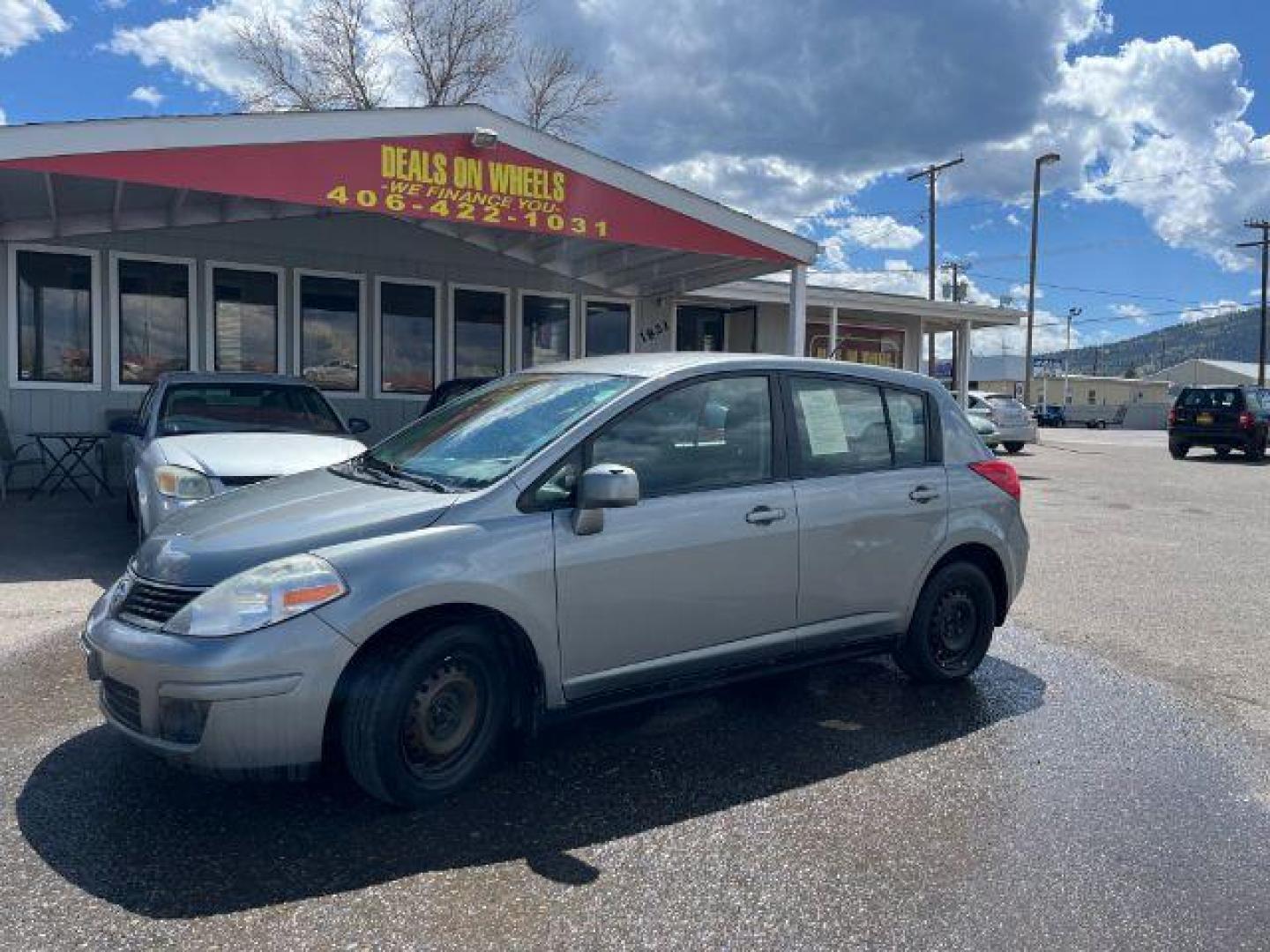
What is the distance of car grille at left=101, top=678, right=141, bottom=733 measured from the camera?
3184 mm

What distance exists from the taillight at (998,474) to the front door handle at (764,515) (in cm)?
144

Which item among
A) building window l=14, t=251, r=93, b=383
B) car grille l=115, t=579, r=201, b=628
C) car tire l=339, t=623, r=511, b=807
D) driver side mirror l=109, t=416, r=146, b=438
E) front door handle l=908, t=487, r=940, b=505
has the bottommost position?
car tire l=339, t=623, r=511, b=807

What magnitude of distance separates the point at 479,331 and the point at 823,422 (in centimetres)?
1043

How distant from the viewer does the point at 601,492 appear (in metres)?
3.45

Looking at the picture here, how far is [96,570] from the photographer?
729 centimetres

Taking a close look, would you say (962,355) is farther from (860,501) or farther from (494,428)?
(494,428)

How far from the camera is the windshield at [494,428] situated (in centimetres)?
379

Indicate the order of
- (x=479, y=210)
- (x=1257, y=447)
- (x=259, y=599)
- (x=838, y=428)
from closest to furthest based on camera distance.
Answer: (x=259, y=599) → (x=838, y=428) → (x=479, y=210) → (x=1257, y=447)

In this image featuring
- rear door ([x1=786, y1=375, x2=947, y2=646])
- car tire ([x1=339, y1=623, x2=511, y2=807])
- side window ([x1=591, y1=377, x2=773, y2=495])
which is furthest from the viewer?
rear door ([x1=786, y1=375, x2=947, y2=646])

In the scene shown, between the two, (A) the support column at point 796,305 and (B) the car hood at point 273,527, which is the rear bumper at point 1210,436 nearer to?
(A) the support column at point 796,305

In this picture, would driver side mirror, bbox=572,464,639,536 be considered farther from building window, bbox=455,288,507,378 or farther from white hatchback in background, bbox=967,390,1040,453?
white hatchback in background, bbox=967,390,1040,453

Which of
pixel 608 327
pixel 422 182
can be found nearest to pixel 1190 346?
pixel 608 327

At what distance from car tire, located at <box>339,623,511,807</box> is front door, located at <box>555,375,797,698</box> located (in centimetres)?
32

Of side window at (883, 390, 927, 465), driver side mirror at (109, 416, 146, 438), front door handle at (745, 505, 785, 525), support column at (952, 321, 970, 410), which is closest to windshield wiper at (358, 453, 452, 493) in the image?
front door handle at (745, 505, 785, 525)
